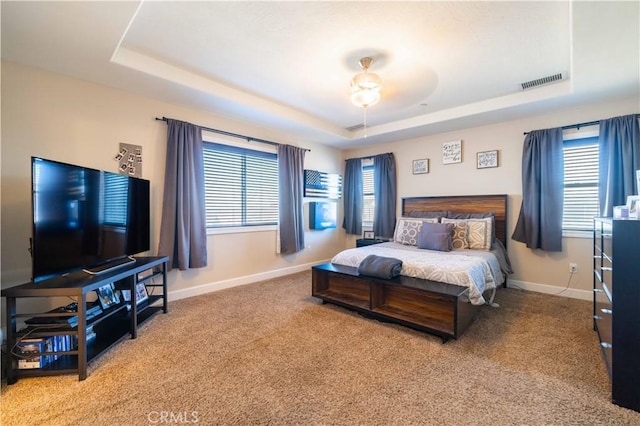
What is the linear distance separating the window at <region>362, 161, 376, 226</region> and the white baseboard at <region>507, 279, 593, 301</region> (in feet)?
8.14

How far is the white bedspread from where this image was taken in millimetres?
2395

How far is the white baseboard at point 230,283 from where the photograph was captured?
329cm

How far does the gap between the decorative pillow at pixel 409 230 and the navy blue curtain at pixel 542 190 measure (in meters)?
1.17

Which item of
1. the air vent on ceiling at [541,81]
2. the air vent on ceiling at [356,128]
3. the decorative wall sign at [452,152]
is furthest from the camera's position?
the air vent on ceiling at [356,128]

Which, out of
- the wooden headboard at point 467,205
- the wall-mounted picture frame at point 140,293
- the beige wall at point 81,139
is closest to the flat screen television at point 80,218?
the wall-mounted picture frame at point 140,293

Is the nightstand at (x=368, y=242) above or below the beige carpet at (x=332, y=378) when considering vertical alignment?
above

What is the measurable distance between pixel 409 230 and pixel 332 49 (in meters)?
2.60

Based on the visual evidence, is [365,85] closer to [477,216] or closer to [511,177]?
[477,216]

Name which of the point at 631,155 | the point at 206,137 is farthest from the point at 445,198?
the point at 206,137

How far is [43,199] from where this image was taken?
5.74ft

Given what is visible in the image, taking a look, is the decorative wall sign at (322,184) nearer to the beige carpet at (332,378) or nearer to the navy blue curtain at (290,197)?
the navy blue curtain at (290,197)

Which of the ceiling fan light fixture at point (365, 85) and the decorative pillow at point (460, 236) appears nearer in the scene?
the ceiling fan light fixture at point (365, 85)

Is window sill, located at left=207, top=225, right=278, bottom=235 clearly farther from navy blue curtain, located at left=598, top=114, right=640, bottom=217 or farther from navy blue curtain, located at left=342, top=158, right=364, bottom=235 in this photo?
navy blue curtain, located at left=598, top=114, right=640, bottom=217

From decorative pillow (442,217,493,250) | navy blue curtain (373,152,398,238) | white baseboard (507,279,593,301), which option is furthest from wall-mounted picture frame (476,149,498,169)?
white baseboard (507,279,593,301)
